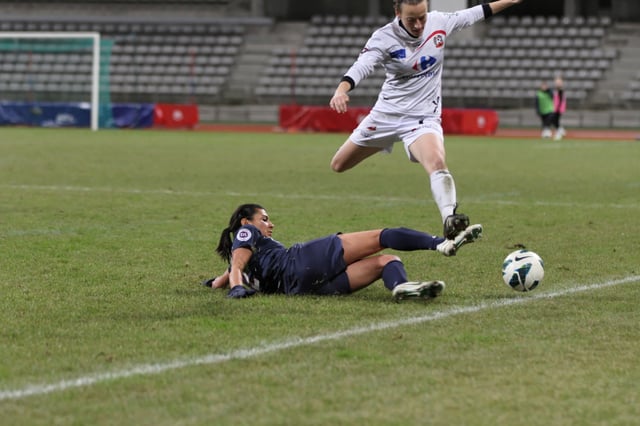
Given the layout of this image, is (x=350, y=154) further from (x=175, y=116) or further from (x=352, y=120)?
(x=175, y=116)

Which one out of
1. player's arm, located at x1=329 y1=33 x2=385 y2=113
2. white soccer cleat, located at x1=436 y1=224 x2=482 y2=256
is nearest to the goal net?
player's arm, located at x1=329 y1=33 x2=385 y2=113

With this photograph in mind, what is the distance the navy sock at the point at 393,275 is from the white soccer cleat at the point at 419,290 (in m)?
0.10

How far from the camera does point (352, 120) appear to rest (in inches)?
1443

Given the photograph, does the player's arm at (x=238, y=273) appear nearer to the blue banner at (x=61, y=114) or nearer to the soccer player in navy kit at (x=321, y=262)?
the soccer player in navy kit at (x=321, y=262)

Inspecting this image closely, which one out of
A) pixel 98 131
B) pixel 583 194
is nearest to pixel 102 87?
pixel 98 131

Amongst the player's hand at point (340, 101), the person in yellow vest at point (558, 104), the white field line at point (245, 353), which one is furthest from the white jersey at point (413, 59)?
the person in yellow vest at point (558, 104)

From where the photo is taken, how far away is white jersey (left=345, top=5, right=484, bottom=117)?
887cm

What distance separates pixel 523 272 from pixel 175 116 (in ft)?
108

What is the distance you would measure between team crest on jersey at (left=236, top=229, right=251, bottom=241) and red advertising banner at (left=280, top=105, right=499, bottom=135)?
2823cm

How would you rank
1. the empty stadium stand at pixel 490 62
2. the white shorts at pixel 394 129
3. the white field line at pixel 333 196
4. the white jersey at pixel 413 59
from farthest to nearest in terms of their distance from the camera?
the empty stadium stand at pixel 490 62 < the white field line at pixel 333 196 < the white shorts at pixel 394 129 < the white jersey at pixel 413 59

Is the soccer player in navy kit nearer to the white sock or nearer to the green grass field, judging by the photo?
the green grass field

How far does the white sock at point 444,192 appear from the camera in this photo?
8.40m

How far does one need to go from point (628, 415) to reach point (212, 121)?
133 feet

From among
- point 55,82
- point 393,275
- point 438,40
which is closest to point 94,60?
point 55,82
